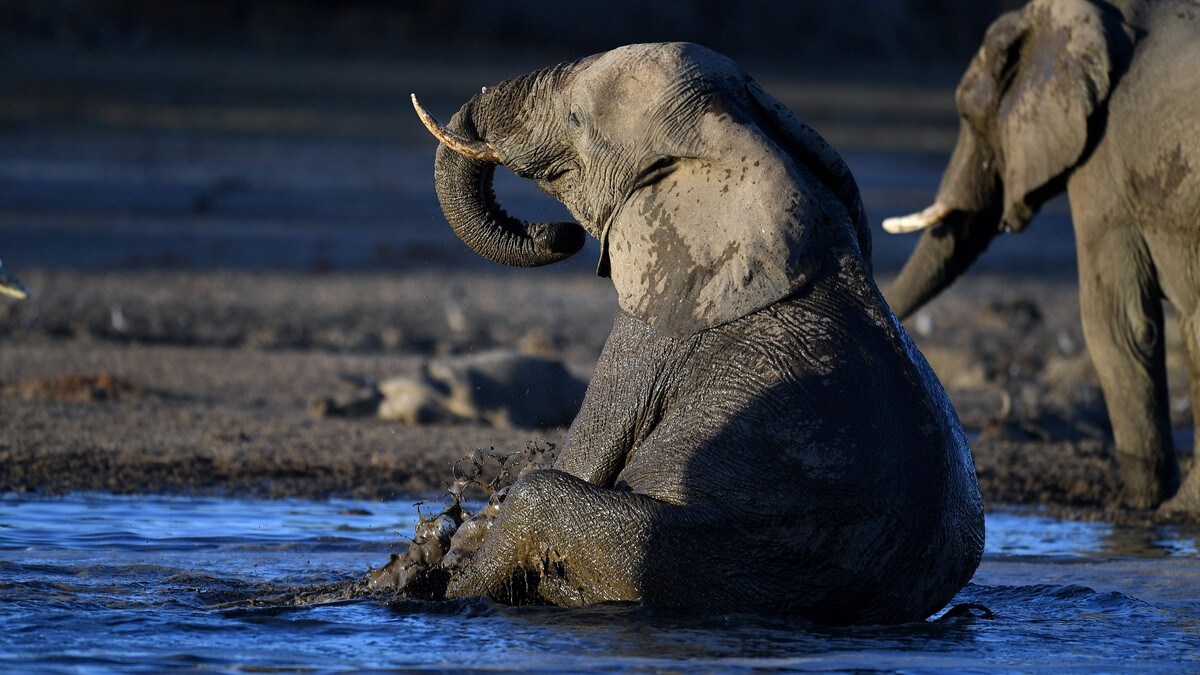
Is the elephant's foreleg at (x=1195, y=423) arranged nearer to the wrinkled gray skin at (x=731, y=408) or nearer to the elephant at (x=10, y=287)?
the wrinkled gray skin at (x=731, y=408)

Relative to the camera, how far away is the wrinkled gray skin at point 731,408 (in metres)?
5.14

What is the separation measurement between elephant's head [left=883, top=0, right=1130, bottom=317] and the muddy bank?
1.01 meters

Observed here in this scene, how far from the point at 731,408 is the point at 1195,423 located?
12.6 feet

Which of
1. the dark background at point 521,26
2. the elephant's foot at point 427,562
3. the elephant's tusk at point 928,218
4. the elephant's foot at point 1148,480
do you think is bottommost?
the elephant's foot at point 427,562

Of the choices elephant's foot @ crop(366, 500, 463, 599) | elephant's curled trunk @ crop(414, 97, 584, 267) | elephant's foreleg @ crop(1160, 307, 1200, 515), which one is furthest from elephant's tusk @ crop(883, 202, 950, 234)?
elephant's foot @ crop(366, 500, 463, 599)

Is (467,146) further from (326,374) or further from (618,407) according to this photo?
(326,374)

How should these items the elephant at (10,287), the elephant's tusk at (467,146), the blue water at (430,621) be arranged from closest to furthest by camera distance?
the blue water at (430,621)
the elephant's tusk at (467,146)
the elephant at (10,287)

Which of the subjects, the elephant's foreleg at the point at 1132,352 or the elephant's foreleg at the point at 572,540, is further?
the elephant's foreleg at the point at 1132,352

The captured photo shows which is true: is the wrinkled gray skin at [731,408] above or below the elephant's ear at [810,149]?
below

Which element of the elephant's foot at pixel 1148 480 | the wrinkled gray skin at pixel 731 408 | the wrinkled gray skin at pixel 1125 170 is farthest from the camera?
the elephant's foot at pixel 1148 480

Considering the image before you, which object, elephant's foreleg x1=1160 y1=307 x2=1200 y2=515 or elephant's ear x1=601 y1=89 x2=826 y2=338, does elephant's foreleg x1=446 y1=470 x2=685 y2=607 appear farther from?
elephant's foreleg x1=1160 y1=307 x2=1200 y2=515

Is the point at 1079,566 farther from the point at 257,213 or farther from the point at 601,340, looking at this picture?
the point at 257,213

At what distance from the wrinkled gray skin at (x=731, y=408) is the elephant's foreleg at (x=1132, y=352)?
3316 millimetres

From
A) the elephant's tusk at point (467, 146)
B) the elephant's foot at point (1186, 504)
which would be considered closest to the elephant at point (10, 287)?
the elephant's tusk at point (467, 146)
